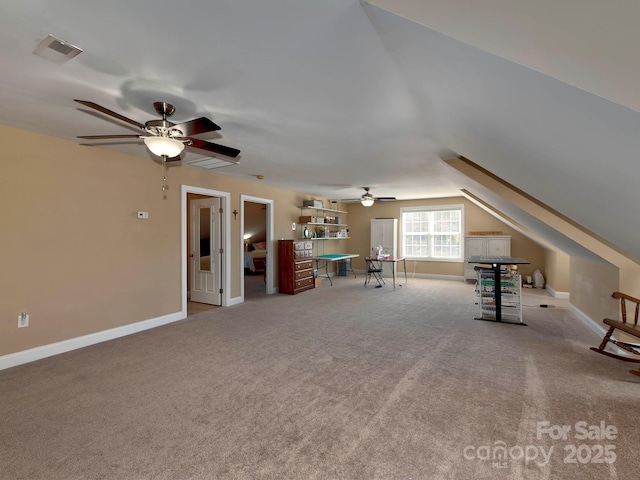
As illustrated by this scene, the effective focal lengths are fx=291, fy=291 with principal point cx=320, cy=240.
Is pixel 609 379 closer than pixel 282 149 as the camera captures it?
Yes

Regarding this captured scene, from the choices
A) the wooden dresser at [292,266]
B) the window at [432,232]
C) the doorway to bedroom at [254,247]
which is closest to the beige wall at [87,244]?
the wooden dresser at [292,266]

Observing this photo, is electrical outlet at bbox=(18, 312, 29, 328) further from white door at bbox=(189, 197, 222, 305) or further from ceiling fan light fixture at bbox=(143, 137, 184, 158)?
white door at bbox=(189, 197, 222, 305)

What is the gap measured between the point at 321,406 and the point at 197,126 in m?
2.38

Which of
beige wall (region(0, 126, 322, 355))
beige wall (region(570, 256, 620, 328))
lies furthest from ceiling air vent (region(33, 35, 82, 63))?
beige wall (region(570, 256, 620, 328))

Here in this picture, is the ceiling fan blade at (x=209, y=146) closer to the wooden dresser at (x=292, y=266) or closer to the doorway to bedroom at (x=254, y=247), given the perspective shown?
the wooden dresser at (x=292, y=266)

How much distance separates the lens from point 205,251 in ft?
18.8

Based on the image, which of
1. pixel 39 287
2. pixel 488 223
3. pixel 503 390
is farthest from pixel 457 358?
pixel 488 223

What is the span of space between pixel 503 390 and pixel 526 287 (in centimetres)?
590

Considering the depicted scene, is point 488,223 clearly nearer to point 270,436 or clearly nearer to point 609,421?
point 609,421

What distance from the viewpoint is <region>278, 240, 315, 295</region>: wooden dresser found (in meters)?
6.54

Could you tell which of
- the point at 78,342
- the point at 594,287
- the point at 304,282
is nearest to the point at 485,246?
the point at 594,287

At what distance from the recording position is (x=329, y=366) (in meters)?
2.93

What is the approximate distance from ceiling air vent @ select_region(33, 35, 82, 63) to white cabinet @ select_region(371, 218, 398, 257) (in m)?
8.14

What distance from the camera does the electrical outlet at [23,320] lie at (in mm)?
3084
